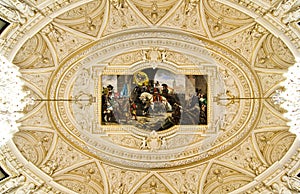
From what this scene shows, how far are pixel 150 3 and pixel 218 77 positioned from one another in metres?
3.47

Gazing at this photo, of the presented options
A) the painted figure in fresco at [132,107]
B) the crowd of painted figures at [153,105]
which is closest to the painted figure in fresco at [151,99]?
the crowd of painted figures at [153,105]

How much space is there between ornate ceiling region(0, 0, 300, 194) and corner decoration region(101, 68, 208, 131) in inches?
8.3

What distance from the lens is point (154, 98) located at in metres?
14.1

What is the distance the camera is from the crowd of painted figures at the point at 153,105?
14086 mm

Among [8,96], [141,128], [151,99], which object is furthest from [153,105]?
[8,96]

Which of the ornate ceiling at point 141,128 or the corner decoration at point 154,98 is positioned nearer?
the ornate ceiling at point 141,128

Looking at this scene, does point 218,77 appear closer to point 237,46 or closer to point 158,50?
point 237,46

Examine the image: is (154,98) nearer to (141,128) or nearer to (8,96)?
(141,128)

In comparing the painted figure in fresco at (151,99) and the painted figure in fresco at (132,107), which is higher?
the painted figure in fresco at (151,99)

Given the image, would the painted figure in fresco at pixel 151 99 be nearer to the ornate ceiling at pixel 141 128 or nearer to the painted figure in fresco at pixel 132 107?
the painted figure in fresco at pixel 132 107

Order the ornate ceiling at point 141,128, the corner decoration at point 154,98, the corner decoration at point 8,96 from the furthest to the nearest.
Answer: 1. the corner decoration at point 154,98
2. the ornate ceiling at point 141,128
3. the corner decoration at point 8,96

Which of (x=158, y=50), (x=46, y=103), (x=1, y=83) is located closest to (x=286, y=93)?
(x=158, y=50)

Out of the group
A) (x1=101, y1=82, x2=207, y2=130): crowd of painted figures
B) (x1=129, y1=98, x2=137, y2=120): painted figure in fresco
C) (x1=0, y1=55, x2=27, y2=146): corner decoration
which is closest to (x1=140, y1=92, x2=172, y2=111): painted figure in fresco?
(x1=101, y1=82, x2=207, y2=130): crowd of painted figures

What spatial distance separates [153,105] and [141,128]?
938mm
